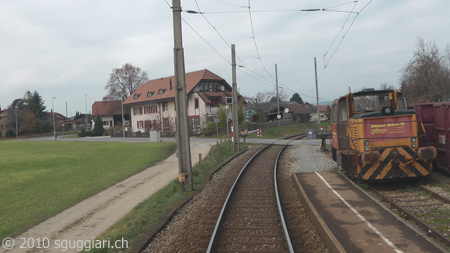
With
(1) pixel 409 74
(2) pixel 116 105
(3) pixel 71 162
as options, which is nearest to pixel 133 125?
(2) pixel 116 105

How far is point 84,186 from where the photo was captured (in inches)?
729

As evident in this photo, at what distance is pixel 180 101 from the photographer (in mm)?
12695

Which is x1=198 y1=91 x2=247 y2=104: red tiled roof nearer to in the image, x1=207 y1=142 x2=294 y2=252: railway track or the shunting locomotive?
x1=207 y1=142 x2=294 y2=252: railway track

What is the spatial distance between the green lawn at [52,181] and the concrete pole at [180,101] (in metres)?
5.34

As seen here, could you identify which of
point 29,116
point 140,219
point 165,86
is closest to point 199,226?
point 140,219

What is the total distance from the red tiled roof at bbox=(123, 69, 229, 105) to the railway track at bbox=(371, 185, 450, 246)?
49957mm

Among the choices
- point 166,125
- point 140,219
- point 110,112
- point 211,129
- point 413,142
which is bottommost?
point 140,219

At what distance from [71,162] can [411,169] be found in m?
25.7

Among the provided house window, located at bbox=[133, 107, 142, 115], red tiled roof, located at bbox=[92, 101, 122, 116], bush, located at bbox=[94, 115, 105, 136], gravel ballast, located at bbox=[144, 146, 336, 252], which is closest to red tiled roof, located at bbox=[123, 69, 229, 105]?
house window, located at bbox=[133, 107, 142, 115]

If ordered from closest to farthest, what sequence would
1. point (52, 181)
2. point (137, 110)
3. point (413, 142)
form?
point (413, 142) < point (52, 181) < point (137, 110)

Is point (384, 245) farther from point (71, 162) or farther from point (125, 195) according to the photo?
point (71, 162)

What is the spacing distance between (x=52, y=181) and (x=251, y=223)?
16.4m

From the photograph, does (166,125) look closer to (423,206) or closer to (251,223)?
(251,223)

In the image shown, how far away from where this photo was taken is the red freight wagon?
1110 centimetres
